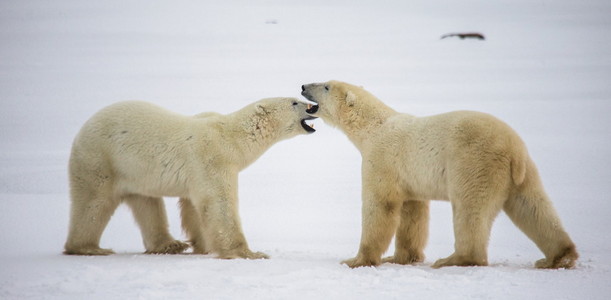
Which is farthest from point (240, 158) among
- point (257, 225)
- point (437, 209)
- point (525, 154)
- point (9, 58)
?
point (9, 58)

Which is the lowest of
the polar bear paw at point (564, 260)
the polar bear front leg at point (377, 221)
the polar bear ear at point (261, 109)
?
the polar bear paw at point (564, 260)

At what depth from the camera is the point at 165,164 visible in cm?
645

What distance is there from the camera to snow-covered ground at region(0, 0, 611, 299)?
16.4ft

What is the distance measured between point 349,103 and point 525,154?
5.87 ft

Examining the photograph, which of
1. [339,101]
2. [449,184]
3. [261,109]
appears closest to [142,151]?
[261,109]

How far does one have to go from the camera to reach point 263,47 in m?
25.7

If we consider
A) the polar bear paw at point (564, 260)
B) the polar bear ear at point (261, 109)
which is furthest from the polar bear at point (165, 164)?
the polar bear paw at point (564, 260)

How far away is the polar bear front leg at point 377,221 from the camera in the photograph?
5.92m

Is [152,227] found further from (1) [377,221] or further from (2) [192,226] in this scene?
(1) [377,221]

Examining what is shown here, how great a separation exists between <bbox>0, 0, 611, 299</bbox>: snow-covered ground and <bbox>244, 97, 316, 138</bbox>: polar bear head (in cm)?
117

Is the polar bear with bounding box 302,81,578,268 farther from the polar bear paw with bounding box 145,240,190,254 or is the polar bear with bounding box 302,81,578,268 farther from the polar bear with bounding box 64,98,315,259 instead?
the polar bear paw with bounding box 145,240,190,254

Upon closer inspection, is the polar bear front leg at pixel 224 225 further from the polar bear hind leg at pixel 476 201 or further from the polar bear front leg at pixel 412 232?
the polar bear hind leg at pixel 476 201

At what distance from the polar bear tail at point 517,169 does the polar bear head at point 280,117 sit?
7.26ft

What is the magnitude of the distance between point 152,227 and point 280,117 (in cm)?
165
